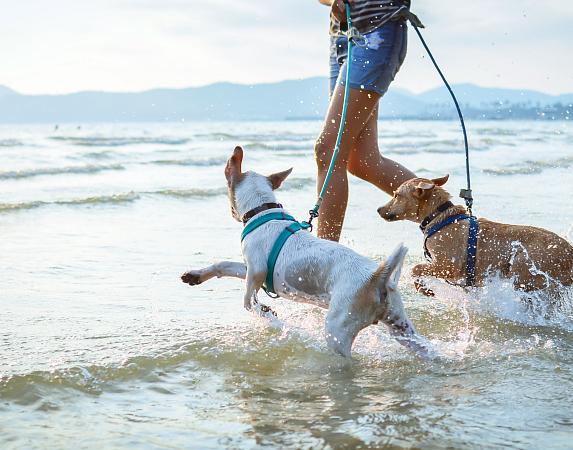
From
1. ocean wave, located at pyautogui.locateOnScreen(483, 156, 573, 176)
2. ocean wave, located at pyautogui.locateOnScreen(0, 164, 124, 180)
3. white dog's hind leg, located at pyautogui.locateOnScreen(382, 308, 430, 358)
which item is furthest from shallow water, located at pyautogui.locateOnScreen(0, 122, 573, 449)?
ocean wave, located at pyautogui.locateOnScreen(483, 156, 573, 176)

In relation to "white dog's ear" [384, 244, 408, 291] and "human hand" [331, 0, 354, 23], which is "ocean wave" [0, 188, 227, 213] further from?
"white dog's ear" [384, 244, 408, 291]

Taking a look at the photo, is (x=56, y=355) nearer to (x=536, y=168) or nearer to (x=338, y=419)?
(x=338, y=419)

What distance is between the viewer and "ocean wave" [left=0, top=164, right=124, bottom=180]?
13172 millimetres

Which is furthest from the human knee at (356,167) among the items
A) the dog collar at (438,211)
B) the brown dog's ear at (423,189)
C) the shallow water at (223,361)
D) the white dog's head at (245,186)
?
the white dog's head at (245,186)

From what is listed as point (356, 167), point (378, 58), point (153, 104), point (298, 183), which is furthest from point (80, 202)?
point (153, 104)

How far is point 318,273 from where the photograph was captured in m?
3.88

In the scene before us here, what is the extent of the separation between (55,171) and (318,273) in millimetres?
11112

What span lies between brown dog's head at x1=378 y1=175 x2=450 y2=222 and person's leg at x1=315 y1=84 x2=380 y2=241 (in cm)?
37

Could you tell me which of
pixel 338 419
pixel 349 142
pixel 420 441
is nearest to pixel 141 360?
pixel 338 419

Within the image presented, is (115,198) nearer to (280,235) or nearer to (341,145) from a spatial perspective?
(341,145)

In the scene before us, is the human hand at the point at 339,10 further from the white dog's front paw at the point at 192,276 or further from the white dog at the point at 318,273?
the white dog's front paw at the point at 192,276

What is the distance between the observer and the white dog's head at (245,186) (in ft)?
14.2

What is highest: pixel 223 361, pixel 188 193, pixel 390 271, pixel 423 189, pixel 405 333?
pixel 423 189

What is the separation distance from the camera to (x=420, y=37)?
17.0 feet
